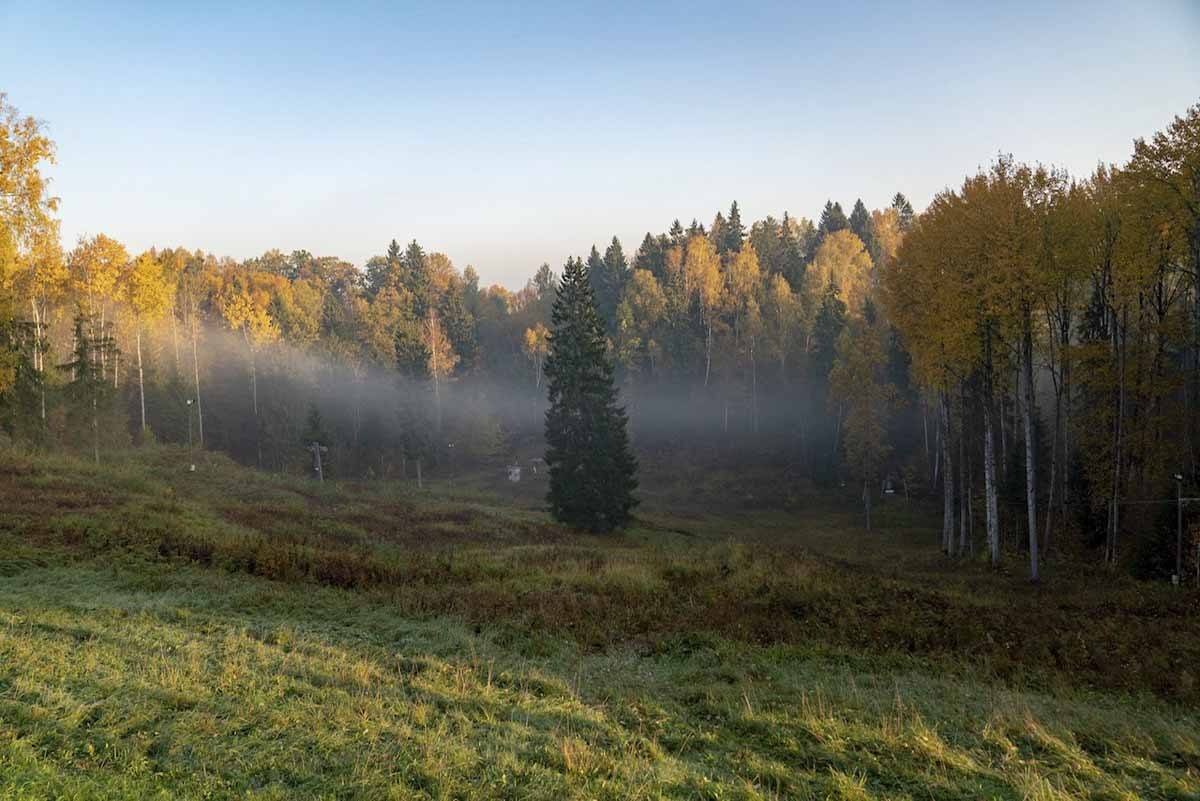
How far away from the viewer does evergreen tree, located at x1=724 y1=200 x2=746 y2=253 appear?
3627 inches

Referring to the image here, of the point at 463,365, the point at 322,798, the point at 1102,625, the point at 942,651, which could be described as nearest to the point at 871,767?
the point at 322,798

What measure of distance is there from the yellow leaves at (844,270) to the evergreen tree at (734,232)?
46.9 feet

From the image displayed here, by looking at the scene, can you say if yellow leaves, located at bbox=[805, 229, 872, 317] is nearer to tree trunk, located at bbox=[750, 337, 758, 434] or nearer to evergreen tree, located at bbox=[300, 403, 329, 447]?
tree trunk, located at bbox=[750, 337, 758, 434]

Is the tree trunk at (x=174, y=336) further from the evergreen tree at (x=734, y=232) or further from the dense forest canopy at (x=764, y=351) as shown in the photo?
the evergreen tree at (x=734, y=232)

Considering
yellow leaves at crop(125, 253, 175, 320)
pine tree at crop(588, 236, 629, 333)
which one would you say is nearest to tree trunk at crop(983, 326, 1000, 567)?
yellow leaves at crop(125, 253, 175, 320)

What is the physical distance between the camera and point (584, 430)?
38.9 m

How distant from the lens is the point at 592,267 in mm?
99188

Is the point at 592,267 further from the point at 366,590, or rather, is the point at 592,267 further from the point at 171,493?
the point at 366,590

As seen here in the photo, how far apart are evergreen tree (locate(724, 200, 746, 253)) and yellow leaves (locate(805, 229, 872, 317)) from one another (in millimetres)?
14305

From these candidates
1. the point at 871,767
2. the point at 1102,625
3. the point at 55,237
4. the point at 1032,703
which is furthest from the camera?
the point at 55,237

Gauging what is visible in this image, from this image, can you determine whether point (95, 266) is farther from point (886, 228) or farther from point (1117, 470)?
point (886, 228)

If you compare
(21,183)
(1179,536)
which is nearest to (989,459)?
Result: (1179,536)

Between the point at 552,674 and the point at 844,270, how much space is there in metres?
75.0

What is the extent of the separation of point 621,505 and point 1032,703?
95.1ft
